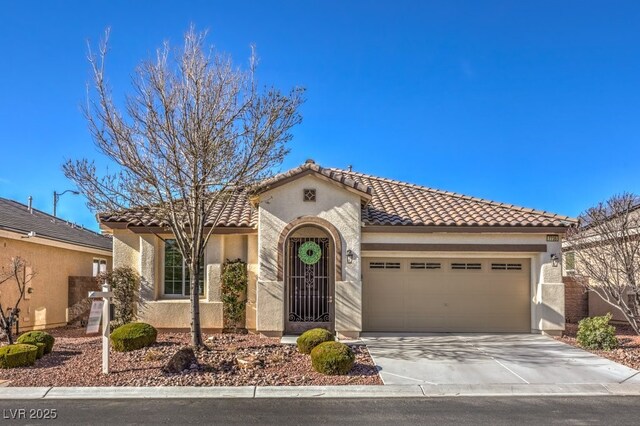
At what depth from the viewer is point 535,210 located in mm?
16609

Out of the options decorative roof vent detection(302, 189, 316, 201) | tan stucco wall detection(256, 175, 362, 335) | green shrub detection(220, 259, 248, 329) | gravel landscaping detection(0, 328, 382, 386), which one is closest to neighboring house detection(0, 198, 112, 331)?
gravel landscaping detection(0, 328, 382, 386)

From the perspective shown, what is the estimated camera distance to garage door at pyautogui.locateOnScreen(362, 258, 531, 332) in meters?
16.0

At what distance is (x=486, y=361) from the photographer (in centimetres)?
1194

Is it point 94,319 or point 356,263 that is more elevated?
point 356,263

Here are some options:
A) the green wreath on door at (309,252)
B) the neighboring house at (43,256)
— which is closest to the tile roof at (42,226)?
the neighboring house at (43,256)

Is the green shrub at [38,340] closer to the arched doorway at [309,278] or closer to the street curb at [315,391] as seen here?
the street curb at [315,391]

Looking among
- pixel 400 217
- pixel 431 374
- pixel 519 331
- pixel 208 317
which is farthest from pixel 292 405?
pixel 519 331

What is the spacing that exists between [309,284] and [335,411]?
720cm

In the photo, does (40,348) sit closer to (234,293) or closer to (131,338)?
(131,338)

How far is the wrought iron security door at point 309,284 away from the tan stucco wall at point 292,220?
2.20 ft

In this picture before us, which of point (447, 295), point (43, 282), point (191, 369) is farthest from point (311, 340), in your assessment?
point (43, 282)

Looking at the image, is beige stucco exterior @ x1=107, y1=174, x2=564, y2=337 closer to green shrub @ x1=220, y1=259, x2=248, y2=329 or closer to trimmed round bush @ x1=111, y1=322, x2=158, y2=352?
green shrub @ x1=220, y1=259, x2=248, y2=329

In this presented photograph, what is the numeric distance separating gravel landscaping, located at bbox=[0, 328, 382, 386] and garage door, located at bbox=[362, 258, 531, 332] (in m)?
3.02

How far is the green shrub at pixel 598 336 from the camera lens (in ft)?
43.2
